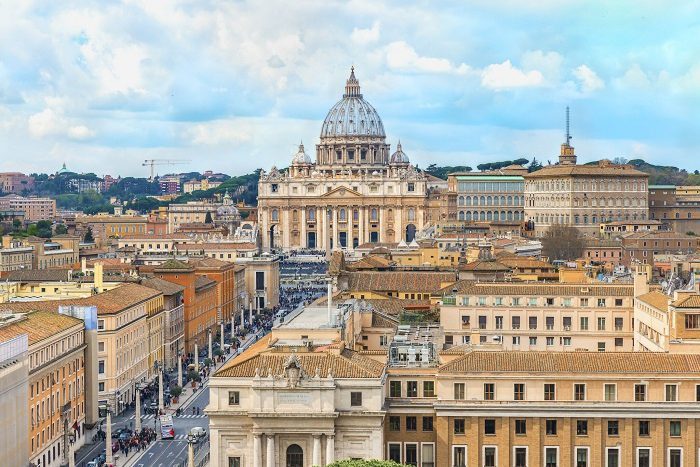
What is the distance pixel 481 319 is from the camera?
58156 mm

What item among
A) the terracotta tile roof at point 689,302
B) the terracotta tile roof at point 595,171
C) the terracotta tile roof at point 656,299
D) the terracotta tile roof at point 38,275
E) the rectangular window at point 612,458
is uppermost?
the terracotta tile roof at point 595,171

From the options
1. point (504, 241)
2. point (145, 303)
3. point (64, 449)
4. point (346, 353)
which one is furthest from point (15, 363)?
point (504, 241)

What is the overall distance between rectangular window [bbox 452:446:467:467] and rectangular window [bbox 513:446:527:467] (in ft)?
3.84

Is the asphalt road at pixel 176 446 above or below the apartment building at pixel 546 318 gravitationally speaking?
below

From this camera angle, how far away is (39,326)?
52.7 meters

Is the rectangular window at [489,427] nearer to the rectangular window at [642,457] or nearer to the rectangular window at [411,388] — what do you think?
the rectangular window at [411,388]

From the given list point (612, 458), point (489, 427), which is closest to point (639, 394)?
point (612, 458)

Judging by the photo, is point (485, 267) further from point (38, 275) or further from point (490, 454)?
point (490, 454)

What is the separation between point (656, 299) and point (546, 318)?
6.26 metres

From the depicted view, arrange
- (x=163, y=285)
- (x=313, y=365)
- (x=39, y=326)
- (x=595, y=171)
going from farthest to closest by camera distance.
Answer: (x=595, y=171)
(x=163, y=285)
(x=39, y=326)
(x=313, y=365)

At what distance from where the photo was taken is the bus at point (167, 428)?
57312mm

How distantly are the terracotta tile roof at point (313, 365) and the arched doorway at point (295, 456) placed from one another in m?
1.78

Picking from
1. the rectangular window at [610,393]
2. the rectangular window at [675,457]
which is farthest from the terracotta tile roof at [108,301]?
the rectangular window at [675,457]

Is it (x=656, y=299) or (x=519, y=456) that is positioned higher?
(x=656, y=299)
